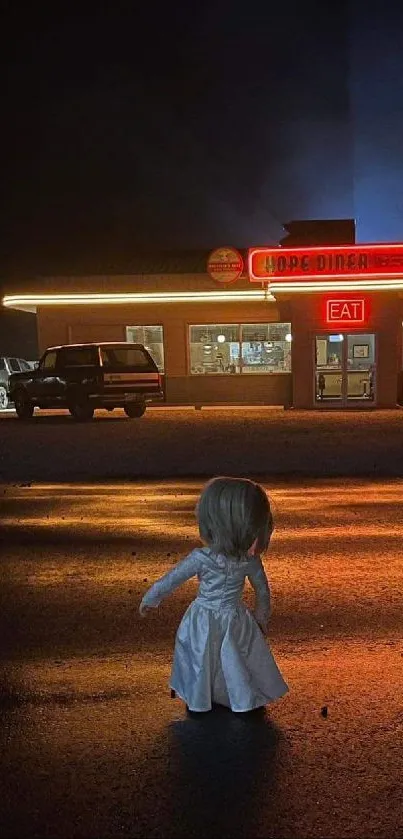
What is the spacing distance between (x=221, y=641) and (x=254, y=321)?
22634 mm

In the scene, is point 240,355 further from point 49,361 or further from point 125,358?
point 49,361

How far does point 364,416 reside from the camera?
68.3 ft

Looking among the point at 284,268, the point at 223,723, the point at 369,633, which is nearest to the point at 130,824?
the point at 223,723

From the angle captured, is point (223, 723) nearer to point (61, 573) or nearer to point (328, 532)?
point (61, 573)

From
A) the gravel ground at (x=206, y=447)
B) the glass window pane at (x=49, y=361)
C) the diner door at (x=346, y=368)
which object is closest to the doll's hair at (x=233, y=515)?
the gravel ground at (x=206, y=447)

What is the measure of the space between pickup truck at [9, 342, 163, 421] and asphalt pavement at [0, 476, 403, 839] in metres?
12.4

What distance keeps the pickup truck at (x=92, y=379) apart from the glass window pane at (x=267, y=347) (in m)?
5.79

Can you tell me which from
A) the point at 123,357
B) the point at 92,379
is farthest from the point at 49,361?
the point at 123,357

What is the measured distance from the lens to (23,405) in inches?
885

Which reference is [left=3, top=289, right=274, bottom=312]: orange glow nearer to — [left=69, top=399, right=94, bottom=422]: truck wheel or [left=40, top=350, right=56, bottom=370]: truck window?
[left=40, top=350, right=56, bottom=370]: truck window

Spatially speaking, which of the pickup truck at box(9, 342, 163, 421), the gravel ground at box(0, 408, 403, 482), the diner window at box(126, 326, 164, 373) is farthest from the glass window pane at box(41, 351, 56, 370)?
the diner window at box(126, 326, 164, 373)

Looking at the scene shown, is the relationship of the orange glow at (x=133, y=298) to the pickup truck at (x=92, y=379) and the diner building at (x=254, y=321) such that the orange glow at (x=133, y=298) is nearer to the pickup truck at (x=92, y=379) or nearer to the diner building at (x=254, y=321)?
the diner building at (x=254, y=321)

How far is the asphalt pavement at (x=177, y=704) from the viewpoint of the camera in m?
3.24

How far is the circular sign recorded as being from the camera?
24.1 meters
